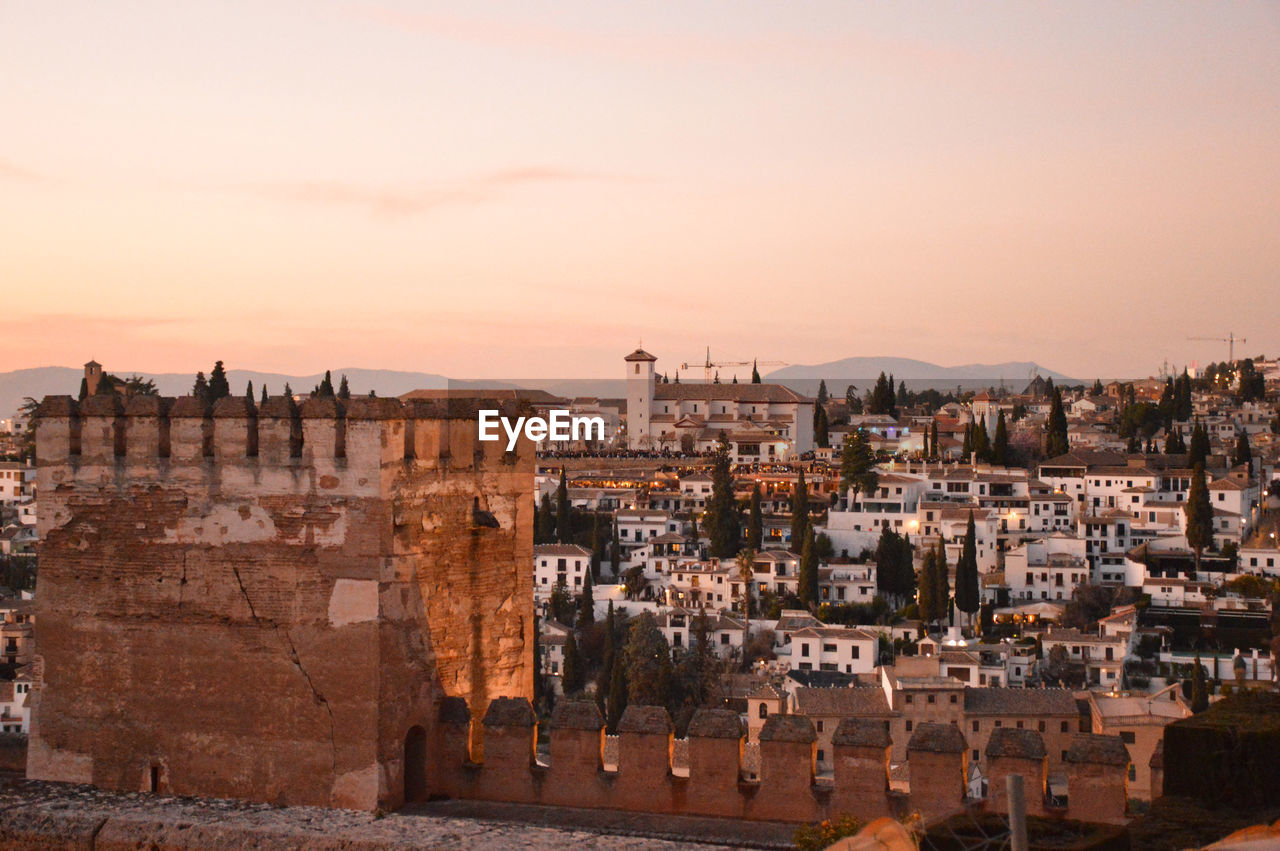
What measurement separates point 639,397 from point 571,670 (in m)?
51.2

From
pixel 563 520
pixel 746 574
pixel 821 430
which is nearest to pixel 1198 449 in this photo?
pixel 821 430

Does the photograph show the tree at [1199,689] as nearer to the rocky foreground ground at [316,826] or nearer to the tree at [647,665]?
the tree at [647,665]

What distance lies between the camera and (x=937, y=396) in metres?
148

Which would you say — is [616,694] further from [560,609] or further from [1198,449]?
[1198,449]

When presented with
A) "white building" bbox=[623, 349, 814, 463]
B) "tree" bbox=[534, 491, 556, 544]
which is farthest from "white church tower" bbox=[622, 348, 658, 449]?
"tree" bbox=[534, 491, 556, 544]

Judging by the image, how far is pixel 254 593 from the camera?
21.9 ft

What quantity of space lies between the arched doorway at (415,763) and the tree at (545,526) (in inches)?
2071

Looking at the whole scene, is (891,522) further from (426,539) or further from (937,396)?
(937,396)

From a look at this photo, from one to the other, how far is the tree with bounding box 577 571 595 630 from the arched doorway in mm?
42994

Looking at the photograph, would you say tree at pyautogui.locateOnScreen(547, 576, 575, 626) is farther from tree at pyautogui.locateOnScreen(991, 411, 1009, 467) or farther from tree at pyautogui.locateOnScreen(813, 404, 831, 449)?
tree at pyautogui.locateOnScreen(813, 404, 831, 449)

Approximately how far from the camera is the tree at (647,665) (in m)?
42.0

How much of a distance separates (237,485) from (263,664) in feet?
3.00

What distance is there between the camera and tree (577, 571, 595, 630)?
49.6 m

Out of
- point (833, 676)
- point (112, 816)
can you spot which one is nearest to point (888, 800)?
point (112, 816)
